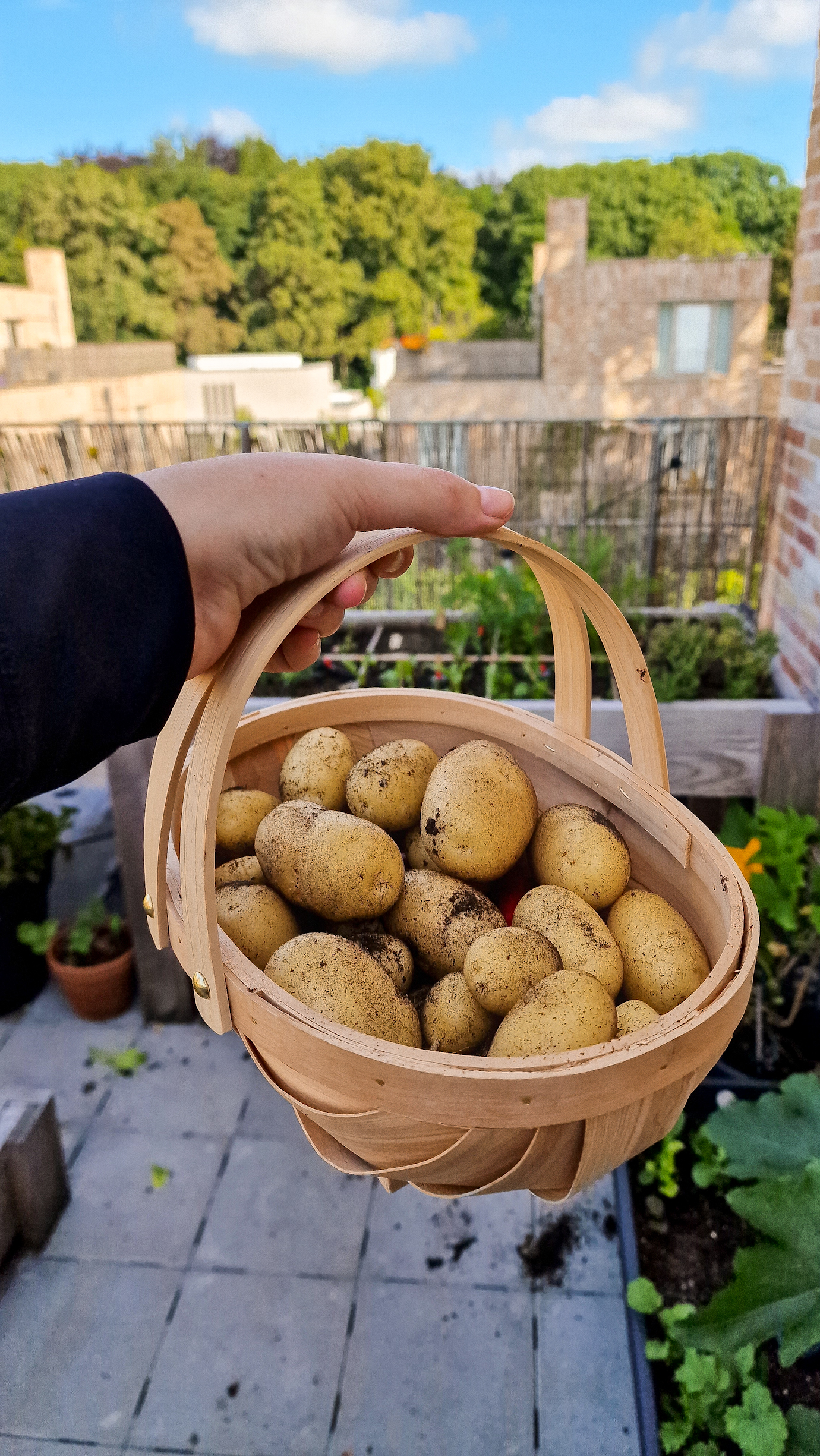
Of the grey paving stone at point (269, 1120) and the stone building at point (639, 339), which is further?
the stone building at point (639, 339)

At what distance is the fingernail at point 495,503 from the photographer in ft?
3.02

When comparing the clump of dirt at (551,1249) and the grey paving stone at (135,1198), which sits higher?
the clump of dirt at (551,1249)

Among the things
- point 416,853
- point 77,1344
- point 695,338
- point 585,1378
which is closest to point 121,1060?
point 77,1344

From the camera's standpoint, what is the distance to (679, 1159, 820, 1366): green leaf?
1.53 m

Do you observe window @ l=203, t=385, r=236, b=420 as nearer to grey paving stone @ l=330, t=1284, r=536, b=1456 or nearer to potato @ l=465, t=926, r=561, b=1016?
grey paving stone @ l=330, t=1284, r=536, b=1456

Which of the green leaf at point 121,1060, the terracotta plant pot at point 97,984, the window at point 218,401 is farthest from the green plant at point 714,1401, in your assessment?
the window at point 218,401

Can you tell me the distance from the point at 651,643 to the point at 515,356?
81.0 ft

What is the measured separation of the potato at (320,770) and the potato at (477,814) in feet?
0.42

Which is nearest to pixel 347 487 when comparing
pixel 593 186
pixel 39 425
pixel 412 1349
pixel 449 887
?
pixel 449 887

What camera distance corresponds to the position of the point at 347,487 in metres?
0.85

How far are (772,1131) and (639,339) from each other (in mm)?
22442

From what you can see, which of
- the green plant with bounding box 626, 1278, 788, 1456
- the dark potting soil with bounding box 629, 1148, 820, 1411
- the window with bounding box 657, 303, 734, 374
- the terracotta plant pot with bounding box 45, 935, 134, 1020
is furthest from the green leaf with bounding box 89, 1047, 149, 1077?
the window with bounding box 657, 303, 734, 374

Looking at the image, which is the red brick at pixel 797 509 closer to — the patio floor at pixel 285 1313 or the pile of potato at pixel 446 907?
the patio floor at pixel 285 1313

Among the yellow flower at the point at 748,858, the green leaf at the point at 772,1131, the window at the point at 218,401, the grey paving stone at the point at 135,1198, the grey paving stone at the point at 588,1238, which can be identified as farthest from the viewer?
the window at the point at 218,401
